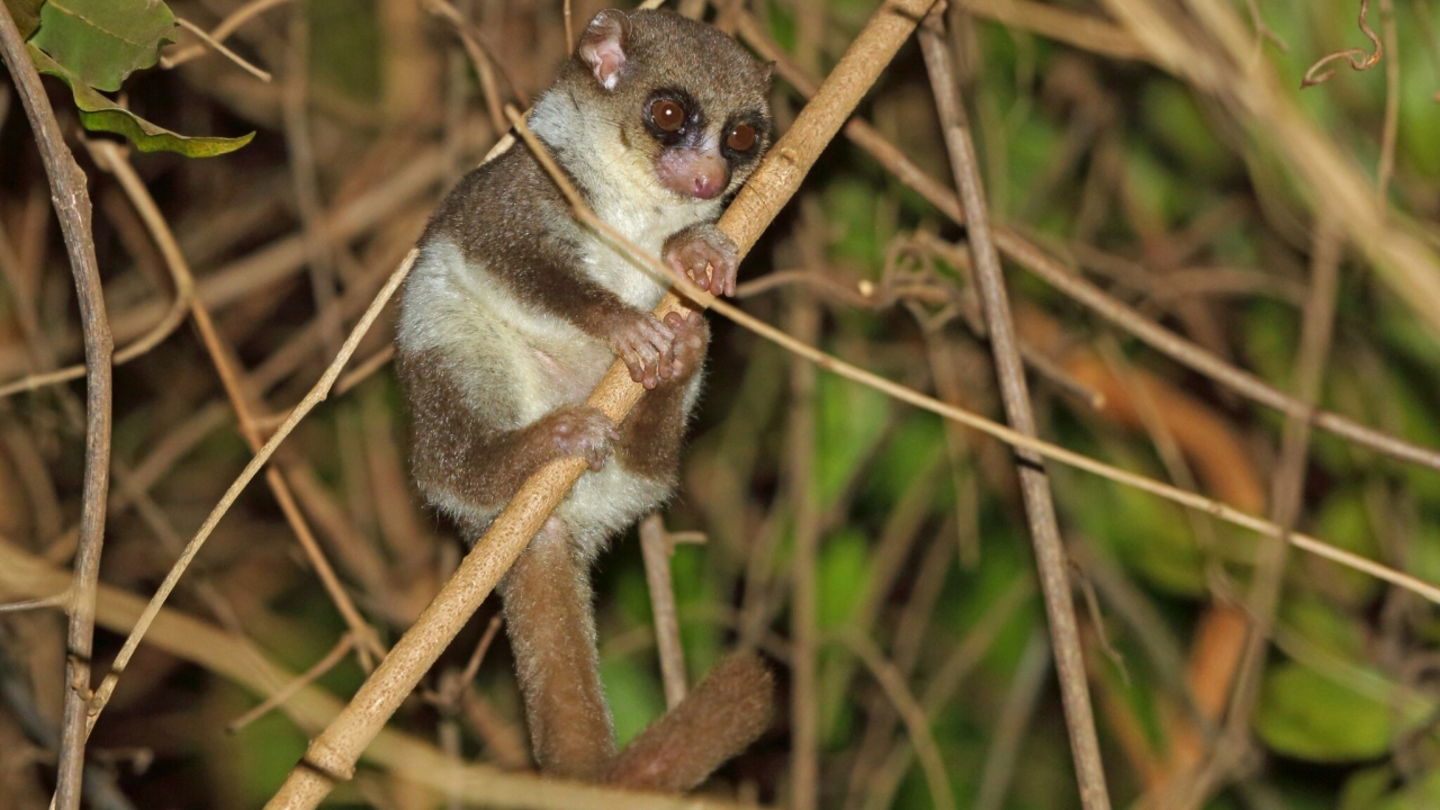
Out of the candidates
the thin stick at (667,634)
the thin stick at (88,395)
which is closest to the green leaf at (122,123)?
the thin stick at (88,395)

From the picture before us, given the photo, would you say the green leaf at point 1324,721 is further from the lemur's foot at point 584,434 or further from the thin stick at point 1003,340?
the lemur's foot at point 584,434

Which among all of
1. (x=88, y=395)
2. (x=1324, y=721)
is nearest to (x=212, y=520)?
(x=88, y=395)

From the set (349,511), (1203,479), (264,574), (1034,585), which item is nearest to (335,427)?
(349,511)

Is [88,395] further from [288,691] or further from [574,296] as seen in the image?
[574,296]

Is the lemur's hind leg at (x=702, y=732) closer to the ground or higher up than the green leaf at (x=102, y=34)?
closer to the ground

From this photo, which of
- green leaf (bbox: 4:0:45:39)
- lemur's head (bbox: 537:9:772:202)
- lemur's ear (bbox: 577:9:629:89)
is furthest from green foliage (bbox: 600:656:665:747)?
green leaf (bbox: 4:0:45:39)

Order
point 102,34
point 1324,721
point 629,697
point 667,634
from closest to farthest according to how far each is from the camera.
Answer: point 102,34
point 667,634
point 1324,721
point 629,697
